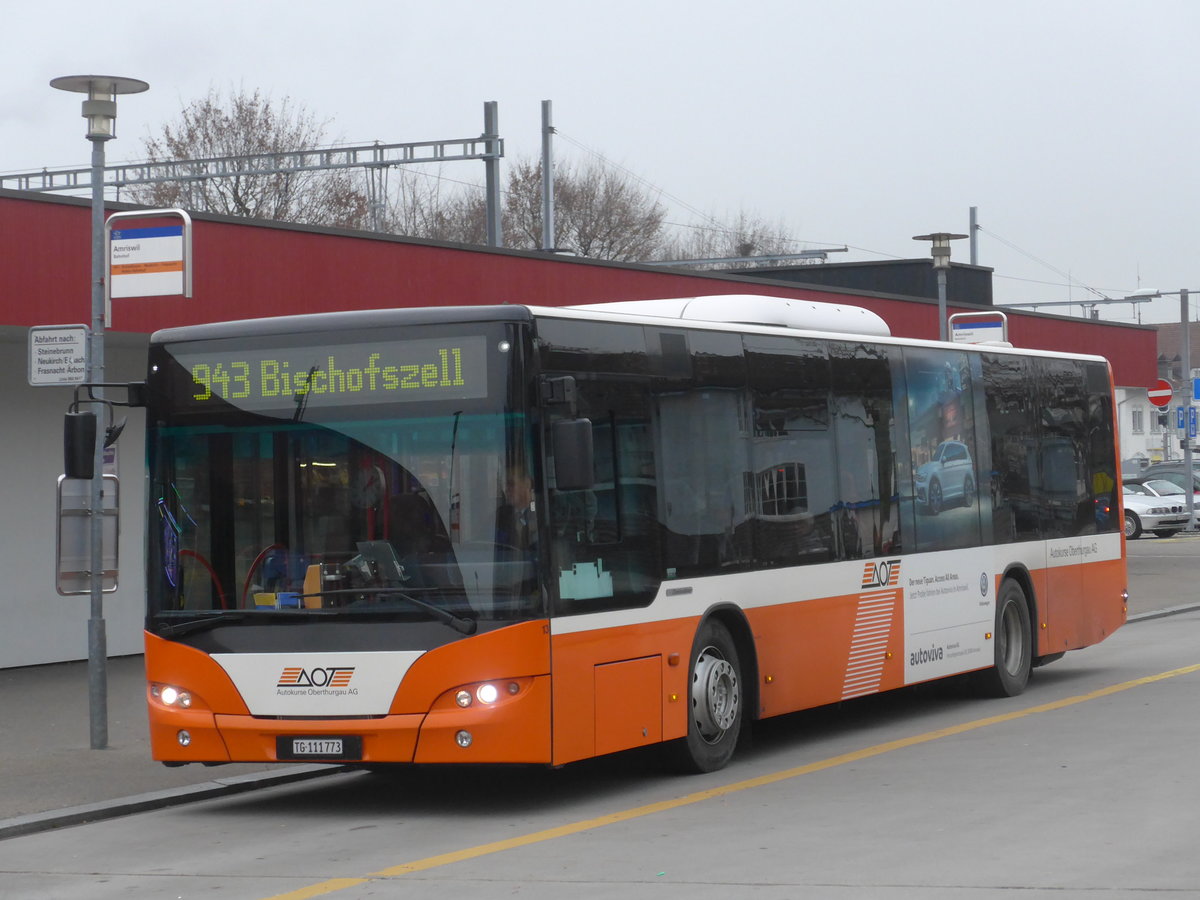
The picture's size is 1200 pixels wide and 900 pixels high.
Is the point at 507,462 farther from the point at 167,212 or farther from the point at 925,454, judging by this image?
the point at 925,454

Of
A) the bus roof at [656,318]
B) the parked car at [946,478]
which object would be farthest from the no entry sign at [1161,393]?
the parked car at [946,478]

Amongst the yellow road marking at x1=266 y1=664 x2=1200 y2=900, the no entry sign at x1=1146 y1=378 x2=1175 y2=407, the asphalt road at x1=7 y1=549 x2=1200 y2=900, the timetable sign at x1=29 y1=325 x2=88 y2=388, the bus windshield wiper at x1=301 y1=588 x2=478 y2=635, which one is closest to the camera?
the asphalt road at x1=7 y1=549 x2=1200 y2=900

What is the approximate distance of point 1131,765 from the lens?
1080cm

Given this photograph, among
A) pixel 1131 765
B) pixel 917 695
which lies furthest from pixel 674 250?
pixel 1131 765

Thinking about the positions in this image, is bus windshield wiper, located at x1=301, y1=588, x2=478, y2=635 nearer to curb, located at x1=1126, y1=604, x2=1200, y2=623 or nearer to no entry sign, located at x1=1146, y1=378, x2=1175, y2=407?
curb, located at x1=1126, y1=604, x2=1200, y2=623

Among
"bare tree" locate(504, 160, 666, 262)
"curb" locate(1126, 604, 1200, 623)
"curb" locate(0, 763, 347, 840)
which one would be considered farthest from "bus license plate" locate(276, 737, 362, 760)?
"bare tree" locate(504, 160, 666, 262)

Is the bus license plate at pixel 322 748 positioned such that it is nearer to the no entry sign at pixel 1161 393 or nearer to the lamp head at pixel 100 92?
the lamp head at pixel 100 92

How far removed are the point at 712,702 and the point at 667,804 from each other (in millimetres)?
1220

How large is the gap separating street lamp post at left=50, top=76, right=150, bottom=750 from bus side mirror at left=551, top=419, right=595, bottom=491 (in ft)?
14.0

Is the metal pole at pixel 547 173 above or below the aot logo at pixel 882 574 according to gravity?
above

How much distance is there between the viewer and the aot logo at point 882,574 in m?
13.1

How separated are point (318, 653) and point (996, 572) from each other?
23.2 ft

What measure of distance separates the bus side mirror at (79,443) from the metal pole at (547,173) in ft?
89.7

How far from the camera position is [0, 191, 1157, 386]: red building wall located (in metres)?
15.6
